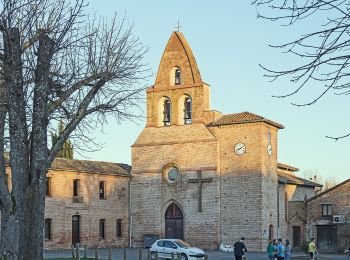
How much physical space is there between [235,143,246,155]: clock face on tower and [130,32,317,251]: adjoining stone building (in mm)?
44

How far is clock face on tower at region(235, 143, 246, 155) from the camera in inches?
1768

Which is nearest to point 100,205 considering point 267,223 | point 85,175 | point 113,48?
point 85,175

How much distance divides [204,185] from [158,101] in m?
7.84

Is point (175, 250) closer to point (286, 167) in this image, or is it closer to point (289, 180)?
point (289, 180)

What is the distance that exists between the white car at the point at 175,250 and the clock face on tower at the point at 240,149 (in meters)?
12.4

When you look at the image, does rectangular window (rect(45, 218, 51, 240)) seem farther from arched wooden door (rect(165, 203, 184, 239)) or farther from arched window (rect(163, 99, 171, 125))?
arched window (rect(163, 99, 171, 125))

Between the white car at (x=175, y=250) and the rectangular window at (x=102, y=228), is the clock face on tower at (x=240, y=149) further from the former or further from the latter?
the white car at (x=175, y=250)

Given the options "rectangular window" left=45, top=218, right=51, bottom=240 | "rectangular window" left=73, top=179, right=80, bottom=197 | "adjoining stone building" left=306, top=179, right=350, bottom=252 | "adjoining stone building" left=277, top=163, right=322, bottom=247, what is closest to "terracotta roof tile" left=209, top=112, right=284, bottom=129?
"adjoining stone building" left=277, top=163, right=322, bottom=247

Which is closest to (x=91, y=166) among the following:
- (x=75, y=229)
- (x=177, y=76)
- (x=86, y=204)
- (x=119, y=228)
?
(x=86, y=204)

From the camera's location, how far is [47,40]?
15.4 metres

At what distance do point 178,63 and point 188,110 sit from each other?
3.79m

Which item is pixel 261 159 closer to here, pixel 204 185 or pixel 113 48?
pixel 204 185

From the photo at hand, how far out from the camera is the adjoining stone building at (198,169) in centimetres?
4419

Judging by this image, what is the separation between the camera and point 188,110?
48.1 meters
